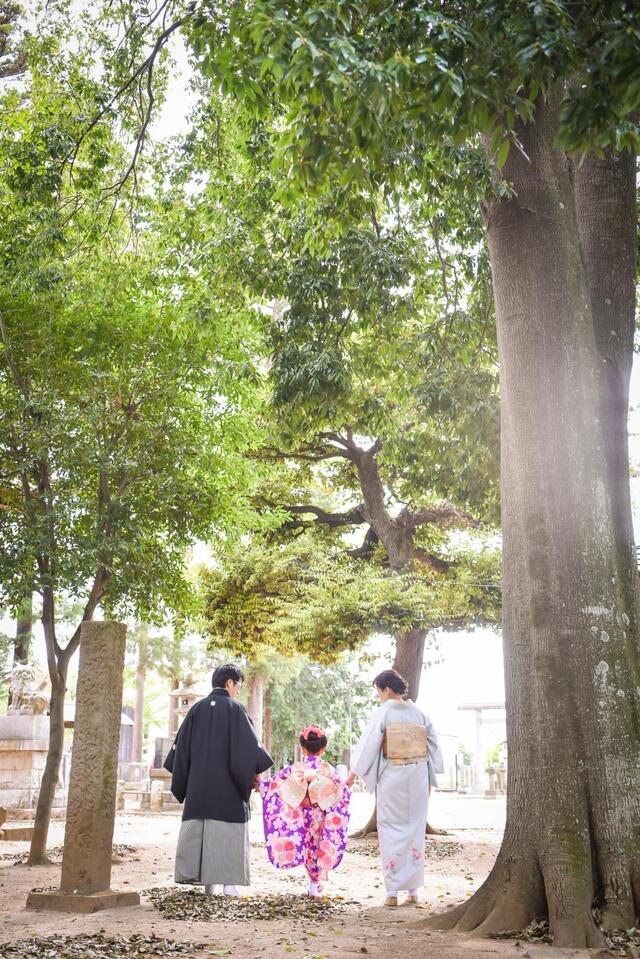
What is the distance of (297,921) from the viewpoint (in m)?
5.95

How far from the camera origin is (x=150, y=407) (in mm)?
10023

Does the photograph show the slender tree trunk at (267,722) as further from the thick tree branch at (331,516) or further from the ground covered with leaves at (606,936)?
the ground covered with leaves at (606,936)

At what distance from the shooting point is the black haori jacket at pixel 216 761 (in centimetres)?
716

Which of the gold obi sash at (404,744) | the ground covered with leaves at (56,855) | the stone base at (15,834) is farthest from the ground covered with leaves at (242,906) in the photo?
the stone base at (15,834)

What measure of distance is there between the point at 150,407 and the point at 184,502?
3.81ft

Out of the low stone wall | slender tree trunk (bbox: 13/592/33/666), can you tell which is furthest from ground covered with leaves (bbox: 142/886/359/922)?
slender tree trunk (bbox: 13/592/33/666)

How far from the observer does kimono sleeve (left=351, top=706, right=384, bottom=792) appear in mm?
7445

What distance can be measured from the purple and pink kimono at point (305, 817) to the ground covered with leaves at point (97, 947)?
251cm

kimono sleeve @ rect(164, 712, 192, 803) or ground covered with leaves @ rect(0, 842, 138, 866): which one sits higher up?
kimono sleeve @ rect(164, 712, 192, 803)

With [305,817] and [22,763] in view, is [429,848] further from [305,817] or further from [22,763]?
[22,763]

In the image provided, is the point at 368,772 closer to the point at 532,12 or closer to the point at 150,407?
the point at 150,407

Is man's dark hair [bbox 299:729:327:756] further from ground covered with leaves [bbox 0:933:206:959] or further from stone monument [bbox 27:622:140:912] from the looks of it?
ground covered with leaves [bbox 0:933:206:959]

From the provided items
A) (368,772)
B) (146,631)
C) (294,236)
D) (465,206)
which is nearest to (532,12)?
(465,206)

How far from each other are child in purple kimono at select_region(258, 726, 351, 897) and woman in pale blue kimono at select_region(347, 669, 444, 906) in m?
0.41
